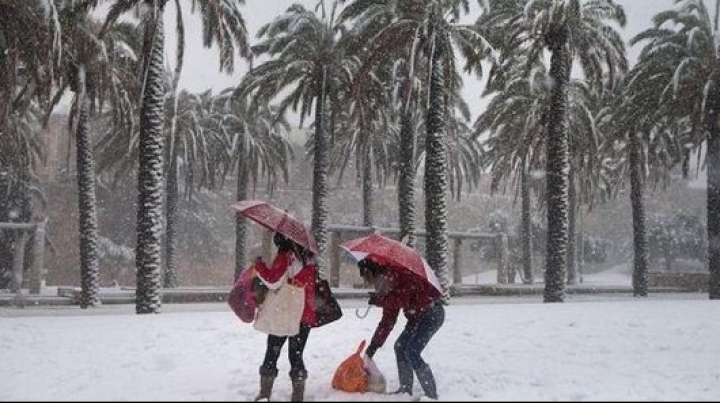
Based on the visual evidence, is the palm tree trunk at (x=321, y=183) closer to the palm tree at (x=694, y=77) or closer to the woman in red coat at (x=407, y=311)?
the palm tree at (x=694, y=77)

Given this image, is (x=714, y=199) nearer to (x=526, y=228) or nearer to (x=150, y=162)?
(x=526, y=228)

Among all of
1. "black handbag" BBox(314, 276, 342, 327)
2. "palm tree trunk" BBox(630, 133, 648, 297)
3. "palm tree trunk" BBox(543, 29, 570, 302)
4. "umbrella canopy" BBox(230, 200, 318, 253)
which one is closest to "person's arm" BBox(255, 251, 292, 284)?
"umbrella canopy" BBox(230, 200, 318, 253)

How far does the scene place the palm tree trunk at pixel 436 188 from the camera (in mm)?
16625

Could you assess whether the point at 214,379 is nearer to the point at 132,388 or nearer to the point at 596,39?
the point at 132,388

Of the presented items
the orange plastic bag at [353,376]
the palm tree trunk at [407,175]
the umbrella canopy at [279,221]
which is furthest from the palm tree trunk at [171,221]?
the umbrella canopy at [279,221]

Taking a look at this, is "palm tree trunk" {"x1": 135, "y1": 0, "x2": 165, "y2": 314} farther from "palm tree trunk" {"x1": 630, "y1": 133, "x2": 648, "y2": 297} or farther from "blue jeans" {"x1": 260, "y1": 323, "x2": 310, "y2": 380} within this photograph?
"palm tree trunk" {"x1": 630, "y1": 133, "x2": 648, "y2": 297}

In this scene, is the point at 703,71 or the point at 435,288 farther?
the point at 703,71

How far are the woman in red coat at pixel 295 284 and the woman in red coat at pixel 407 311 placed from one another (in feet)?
2.25

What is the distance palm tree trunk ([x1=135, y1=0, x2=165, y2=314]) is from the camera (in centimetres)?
1392

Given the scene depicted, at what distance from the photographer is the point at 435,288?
21.2 feet

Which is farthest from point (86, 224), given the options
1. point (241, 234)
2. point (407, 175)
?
point (407, 175)

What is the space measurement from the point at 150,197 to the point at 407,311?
9.02 m

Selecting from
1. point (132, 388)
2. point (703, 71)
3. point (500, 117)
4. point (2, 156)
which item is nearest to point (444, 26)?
point (500, 117)

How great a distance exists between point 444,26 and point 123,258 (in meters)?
26.9
